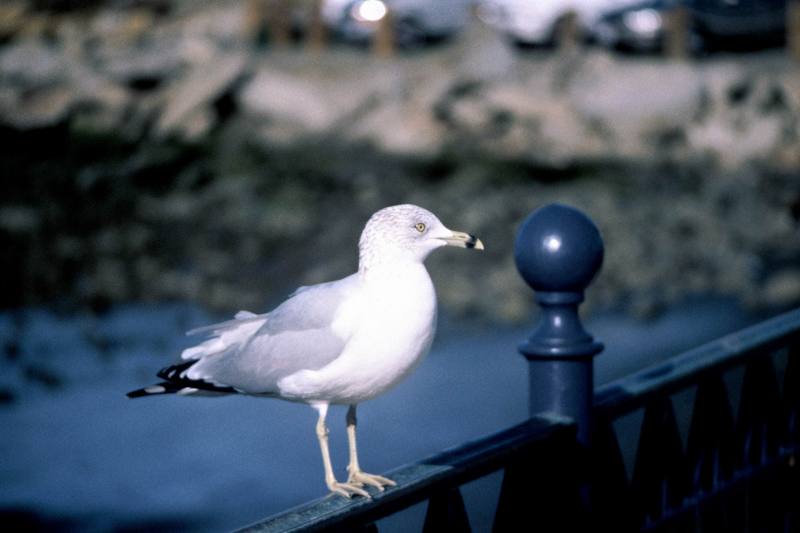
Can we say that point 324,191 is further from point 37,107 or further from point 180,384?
point 180,384

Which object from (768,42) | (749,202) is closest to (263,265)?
(749,202)

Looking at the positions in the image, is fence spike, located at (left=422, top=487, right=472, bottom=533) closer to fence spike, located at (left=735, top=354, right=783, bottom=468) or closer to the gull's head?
the gull's head

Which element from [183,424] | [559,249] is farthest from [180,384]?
[183,424]

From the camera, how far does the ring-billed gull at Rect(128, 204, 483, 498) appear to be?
1529mm

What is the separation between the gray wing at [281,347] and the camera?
1.61 metres

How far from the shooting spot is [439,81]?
1503 centimetres

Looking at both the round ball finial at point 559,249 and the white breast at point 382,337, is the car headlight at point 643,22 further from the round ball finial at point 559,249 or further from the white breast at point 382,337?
the white breast at point 382,337

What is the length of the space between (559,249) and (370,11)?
15.3 m

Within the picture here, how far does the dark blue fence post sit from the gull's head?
842mm

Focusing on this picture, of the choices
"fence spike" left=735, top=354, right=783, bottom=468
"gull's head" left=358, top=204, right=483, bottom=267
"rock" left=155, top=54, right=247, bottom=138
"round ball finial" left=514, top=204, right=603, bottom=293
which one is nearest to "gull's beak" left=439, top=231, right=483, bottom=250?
"gull's head" left=358, top=204, right=483, bottom=267

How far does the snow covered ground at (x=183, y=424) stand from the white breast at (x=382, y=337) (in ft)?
15.9

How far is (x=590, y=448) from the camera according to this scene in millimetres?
2543

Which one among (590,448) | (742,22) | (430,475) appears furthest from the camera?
(742,22)

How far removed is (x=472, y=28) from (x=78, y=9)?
6.21 m
